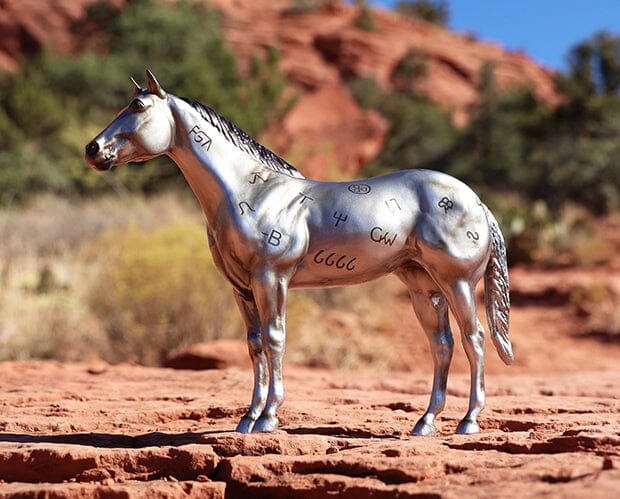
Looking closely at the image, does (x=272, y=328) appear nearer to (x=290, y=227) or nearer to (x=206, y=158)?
(x=290, y=227)

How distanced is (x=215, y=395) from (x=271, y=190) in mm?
2102

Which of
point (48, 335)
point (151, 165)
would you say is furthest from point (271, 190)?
point (151, 165)

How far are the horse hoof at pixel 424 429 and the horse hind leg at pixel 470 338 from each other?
14 centimetres

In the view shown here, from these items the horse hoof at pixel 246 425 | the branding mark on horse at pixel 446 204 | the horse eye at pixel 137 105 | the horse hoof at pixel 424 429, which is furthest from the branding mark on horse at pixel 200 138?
the horse hoof at pixel 424 429

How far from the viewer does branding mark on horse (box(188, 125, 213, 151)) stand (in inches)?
162

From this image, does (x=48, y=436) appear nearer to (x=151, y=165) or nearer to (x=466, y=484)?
(x=466, y=484)

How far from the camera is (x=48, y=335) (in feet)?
31.2

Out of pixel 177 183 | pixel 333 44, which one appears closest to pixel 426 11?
pixel 333 44

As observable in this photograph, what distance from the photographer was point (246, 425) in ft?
13.1

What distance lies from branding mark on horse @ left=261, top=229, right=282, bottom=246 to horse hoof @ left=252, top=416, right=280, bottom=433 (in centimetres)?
85

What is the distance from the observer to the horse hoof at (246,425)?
3.96 metres

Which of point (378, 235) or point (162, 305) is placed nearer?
point (378, 235)

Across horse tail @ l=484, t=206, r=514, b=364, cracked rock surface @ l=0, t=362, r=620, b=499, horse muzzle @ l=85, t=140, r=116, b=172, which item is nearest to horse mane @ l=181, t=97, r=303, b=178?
horse muzzle @ l=85, t=140, r=116, b=172

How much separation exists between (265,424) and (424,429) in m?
0.83
